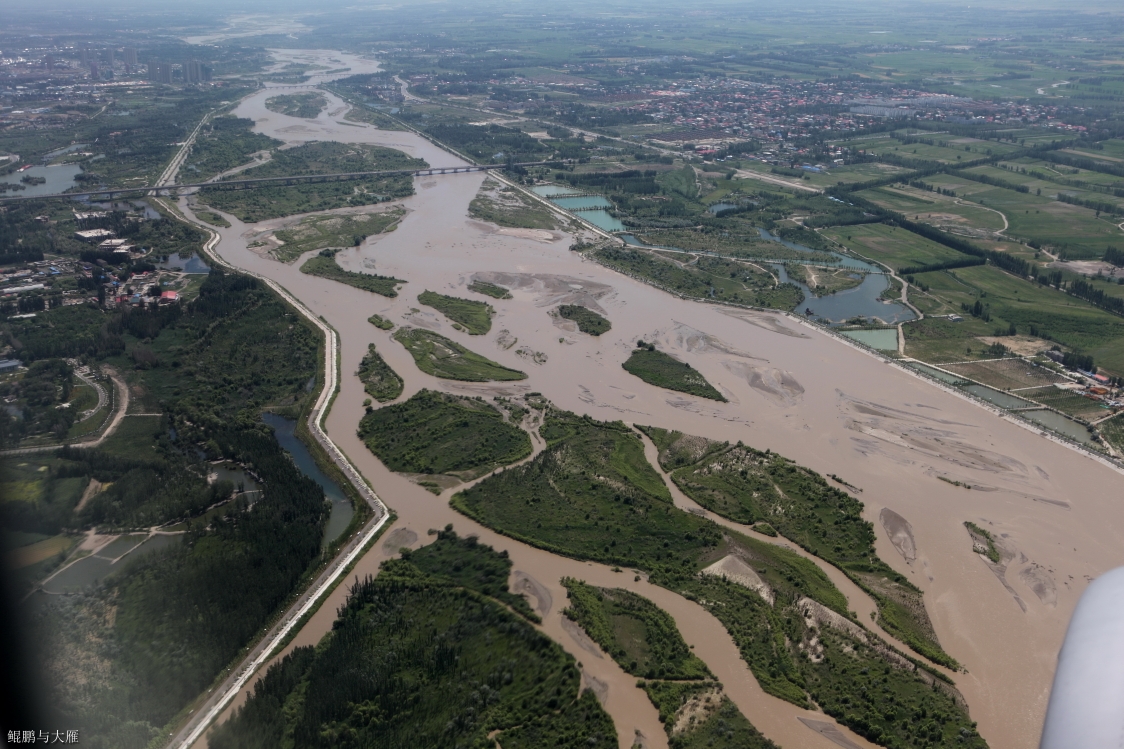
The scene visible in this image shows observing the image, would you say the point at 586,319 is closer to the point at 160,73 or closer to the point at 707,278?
the point at 707,278

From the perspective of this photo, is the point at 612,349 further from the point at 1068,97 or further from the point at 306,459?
the point at 1068,97

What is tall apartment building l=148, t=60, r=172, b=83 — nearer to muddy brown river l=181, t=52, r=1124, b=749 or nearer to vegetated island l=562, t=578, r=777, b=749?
muddy brown river l=181, t=52, r=1124, b=749

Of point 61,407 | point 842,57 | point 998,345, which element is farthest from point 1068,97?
point 61,407

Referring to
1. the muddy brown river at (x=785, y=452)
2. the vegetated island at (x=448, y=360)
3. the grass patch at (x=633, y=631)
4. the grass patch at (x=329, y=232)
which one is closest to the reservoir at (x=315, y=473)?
the muddy brown river at (x=785, y=452)

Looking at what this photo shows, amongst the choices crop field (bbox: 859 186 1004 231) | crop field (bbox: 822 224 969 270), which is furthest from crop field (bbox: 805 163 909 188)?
crop field (bbox: 822 224 969 270)

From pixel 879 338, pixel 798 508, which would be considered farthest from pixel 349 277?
pixel 798 508

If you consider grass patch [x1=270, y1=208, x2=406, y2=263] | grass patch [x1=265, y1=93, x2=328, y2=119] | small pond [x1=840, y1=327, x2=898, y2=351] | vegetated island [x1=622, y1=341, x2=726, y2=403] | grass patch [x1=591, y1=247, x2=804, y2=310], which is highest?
small pond [x1=840, y1=327, x2=898, y2=351]
